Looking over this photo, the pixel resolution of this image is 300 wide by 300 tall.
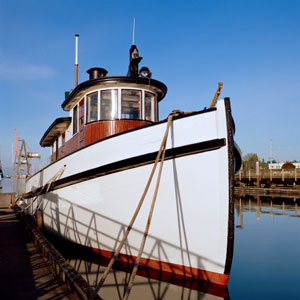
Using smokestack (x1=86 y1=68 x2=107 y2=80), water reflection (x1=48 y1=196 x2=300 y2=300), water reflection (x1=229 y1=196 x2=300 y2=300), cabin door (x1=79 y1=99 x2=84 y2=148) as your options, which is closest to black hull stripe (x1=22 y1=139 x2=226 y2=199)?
cabin door (x1=79 y1=99 x2=84 y2=148)

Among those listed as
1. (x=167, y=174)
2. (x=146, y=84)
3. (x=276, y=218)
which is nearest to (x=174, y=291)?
(x=167, y=174)

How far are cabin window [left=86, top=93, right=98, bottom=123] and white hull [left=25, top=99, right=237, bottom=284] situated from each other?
5.19 feet

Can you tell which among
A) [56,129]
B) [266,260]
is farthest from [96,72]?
[266,260]

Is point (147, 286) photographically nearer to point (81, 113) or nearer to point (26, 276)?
point (26, 276)

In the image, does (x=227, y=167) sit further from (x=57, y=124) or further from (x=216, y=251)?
(x=57, y=124)

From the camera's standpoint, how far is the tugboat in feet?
15.5

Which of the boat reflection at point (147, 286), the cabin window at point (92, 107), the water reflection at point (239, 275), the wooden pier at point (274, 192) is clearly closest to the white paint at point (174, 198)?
the boat reflection at point (147, 286)

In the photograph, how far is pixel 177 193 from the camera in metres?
4.98

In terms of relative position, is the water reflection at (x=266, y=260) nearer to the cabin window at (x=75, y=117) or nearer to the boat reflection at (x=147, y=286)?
the boat reflection at (x=147, y=286)

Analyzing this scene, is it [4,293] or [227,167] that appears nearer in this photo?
[4,293]

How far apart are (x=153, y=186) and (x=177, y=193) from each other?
0.48 meters

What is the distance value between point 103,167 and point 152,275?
2335 mm

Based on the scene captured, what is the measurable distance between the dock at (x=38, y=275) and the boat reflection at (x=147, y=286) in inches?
33.1

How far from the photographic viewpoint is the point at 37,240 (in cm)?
691
